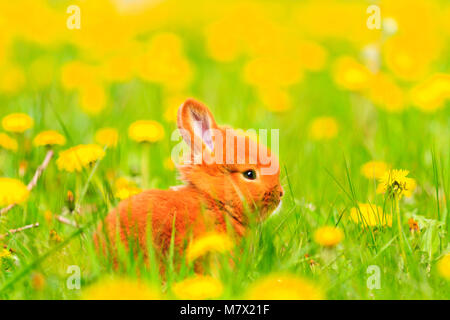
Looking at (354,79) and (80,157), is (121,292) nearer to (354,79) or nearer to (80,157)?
(80,157)

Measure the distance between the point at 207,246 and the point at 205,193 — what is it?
38 cm

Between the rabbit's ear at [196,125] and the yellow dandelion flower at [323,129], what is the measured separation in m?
1.65

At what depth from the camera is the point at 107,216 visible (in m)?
2.34

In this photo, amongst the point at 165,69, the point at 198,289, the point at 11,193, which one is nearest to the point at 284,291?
the point at 198,289

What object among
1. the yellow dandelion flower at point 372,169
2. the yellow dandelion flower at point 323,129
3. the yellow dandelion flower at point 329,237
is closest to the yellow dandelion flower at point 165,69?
the yellow dandelion flower at point 323,129

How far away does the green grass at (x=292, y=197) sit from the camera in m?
2.19

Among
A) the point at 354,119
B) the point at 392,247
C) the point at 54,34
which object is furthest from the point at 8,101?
the point at 392,247

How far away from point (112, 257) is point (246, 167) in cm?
60

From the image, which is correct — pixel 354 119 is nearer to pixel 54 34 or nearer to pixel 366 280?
pixel 366 280

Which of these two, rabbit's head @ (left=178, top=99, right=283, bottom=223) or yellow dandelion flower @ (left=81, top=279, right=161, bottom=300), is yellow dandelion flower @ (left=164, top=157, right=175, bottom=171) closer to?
rabbit's head @ (left=178, top=99, right=283, bottom=223)

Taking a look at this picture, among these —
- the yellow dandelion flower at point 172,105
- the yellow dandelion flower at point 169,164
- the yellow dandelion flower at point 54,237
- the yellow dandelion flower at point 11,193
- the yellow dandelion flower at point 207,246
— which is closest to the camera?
the yellow dandelion flower at point 207,246

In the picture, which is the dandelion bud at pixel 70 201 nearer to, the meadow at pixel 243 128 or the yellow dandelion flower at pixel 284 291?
the meadow at pixel 243 128

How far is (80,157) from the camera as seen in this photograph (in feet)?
8.79

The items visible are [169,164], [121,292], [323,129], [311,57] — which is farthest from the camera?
[311,57]
